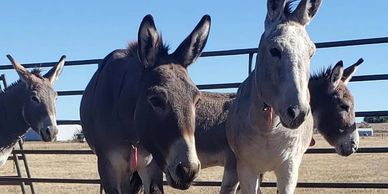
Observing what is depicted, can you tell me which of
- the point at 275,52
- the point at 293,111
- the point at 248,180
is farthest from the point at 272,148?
the point at 293,111

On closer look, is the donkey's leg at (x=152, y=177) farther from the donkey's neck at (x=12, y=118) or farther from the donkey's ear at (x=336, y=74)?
the donkey's neck at (x=12, y=118)

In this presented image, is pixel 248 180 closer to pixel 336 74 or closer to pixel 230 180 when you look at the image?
pixel 230 180

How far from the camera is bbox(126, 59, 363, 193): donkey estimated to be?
7109 mm

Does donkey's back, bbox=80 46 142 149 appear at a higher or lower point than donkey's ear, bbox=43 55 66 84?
higher

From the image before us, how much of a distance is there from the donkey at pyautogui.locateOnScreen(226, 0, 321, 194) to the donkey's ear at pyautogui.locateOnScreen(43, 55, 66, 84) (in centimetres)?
475

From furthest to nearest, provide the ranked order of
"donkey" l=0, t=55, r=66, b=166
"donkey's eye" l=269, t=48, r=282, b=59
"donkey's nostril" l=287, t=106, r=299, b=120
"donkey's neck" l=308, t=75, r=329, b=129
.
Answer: "donkey" l=0, t=55, r=66, b=166
"donkey's neck" l=308, t=75, r=329, b=129
"donkey's eye" l=269, t=48, r=282, b=59
"donkey's nostril" l=287, t=106, r=299, b=120

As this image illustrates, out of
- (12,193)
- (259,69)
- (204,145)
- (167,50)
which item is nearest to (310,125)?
(259,69)

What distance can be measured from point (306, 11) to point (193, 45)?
3.16 feet

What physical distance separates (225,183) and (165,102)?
2514 mm

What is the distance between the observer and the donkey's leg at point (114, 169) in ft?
18.1

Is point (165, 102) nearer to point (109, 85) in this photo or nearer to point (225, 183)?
point (109, 85)

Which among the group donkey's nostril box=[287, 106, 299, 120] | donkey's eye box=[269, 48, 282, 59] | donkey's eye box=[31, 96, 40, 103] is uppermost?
donkey's eye box=[269, 48, 282, 59]

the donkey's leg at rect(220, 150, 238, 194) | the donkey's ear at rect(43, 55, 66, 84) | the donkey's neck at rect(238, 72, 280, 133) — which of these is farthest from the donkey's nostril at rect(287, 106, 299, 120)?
the donkey's ear at rect(43, 55, 66, 84)

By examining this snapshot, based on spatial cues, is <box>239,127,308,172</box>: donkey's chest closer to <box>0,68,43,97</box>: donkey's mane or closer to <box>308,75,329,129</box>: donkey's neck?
<box>308,75,329,129</box>: donkey's neck
